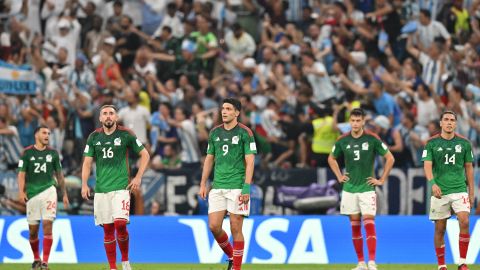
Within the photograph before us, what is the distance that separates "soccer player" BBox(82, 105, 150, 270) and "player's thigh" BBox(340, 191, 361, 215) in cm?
349

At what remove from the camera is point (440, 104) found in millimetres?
23594

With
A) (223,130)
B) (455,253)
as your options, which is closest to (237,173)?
(223,130)

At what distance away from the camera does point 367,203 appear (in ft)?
57.1

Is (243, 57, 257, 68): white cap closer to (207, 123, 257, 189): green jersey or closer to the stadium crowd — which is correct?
the stadium crowd

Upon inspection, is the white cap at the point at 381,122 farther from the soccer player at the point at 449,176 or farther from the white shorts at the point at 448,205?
the white shorts at the point at 448,205

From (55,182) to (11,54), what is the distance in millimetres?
8207

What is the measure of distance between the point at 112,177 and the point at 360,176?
4114 mm

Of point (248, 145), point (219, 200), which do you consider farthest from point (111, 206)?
point (248, 145)

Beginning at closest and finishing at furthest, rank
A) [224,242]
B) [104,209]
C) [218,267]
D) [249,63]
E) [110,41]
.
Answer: [104,209] < [224,242] < [218,267] < [249,63] < [110,41]

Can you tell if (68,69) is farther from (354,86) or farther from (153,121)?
(354,86)

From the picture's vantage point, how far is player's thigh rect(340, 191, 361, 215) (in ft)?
57.4

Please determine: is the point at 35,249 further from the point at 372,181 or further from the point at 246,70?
the point at 246,70

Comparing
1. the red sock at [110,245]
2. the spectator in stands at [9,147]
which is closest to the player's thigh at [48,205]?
the red sock at [110,245]

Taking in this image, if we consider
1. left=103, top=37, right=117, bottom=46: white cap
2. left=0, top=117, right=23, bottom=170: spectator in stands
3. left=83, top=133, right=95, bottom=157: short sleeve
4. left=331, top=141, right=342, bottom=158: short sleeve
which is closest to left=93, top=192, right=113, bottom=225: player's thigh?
left=83, top=133, right=95, bottom=157: short sleeve
